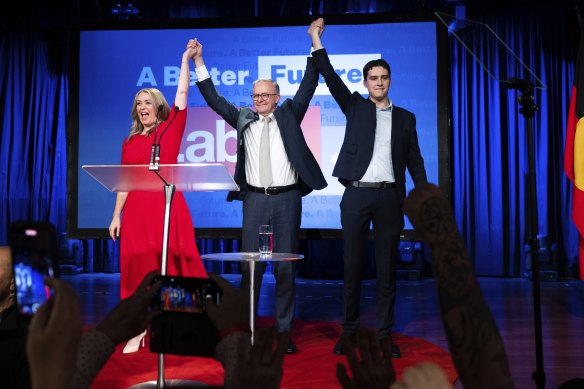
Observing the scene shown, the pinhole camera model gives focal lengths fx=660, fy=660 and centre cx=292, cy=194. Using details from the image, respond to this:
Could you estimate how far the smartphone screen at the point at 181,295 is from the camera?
1.21m

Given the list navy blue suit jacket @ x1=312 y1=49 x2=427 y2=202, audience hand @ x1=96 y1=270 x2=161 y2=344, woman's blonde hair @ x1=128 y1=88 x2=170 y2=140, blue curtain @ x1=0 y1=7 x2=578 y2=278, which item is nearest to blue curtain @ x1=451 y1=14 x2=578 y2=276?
blue curtain @ x1=0 y1=7 x2=578 y2=278

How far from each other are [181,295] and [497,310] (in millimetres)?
4292

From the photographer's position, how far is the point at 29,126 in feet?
26.2

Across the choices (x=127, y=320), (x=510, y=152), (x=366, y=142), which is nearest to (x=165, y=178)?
(x=366, y=142)

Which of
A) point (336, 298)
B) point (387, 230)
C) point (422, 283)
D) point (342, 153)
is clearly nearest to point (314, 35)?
point (342, 153)

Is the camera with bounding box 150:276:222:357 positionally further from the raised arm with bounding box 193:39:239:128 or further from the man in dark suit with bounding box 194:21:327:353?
the raised arm with bounding box 193:39:239:128

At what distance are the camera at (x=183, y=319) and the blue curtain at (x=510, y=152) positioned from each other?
6.42 metres

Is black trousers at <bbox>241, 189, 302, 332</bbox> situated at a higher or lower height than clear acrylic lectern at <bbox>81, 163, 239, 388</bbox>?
lower

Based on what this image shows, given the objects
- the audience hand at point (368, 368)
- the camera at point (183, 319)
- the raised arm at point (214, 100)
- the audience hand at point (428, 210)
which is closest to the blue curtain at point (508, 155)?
the raised arm at point (214, 100)

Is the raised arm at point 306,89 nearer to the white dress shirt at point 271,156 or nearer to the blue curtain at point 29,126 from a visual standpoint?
the white dress shirt at point 271,156

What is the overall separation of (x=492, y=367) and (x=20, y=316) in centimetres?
62

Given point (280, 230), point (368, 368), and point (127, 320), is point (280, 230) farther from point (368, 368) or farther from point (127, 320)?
point (368, 368)

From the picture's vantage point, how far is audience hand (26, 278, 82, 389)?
75 centimetres

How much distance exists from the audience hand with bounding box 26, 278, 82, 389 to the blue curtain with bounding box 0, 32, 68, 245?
7.64 meters
